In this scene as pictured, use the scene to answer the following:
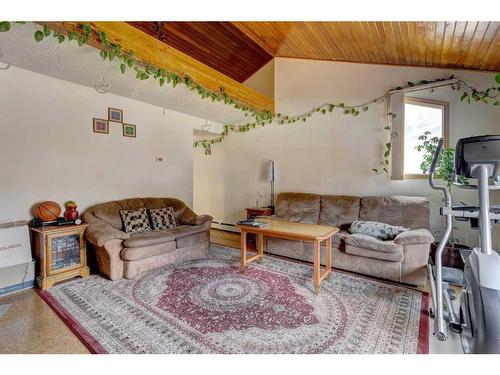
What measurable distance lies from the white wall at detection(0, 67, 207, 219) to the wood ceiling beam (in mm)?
1278

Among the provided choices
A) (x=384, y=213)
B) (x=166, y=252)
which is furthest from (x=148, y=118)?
(x=384, y=213)

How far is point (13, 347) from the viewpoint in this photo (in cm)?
176

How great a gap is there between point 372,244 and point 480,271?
1.33 metres

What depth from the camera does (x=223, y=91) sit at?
11.7 ft

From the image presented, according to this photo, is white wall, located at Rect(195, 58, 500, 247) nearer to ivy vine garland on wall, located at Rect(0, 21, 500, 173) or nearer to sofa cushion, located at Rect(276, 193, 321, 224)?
ivy vine garland on wall, located at Rect(0, 21, 500, 173)

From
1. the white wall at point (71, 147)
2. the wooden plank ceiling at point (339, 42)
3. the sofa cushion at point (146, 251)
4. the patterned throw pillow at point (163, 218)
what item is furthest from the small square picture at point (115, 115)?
the sofa cushion at point (146, 251)

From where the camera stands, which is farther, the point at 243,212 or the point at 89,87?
the point at 243,212

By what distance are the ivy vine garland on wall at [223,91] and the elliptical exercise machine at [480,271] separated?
1446 mm

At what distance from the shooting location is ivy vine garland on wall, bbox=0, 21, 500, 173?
2078mm

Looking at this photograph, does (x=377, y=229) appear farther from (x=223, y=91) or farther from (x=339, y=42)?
(x=223, y=91)

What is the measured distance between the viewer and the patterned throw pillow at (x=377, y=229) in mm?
3107

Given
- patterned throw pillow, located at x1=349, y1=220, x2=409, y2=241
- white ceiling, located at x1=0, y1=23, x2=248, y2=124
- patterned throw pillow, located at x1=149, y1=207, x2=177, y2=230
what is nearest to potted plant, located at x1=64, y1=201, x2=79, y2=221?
patterned throw pillow, located at x1=149, y1=207, x2=177, y2=230

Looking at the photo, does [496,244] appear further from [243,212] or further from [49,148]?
[49,148]
